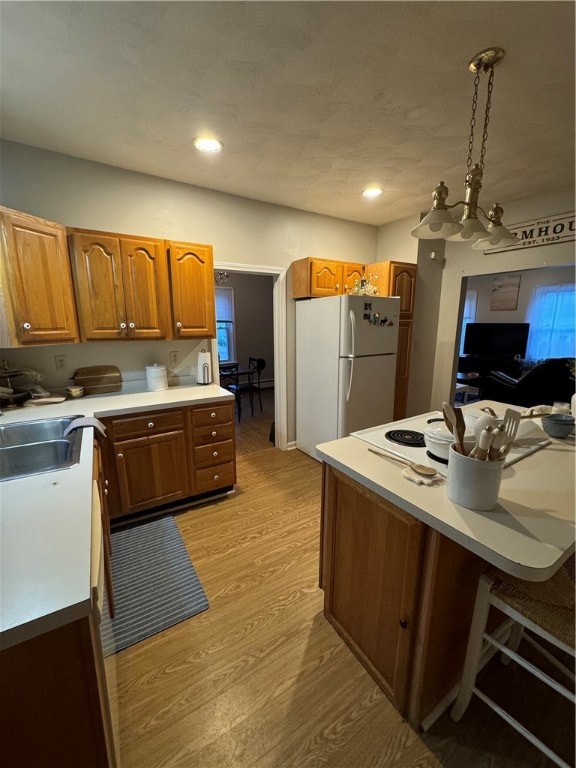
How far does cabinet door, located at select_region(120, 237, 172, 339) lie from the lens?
2.29 m

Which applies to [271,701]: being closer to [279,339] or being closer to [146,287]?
[146,287]

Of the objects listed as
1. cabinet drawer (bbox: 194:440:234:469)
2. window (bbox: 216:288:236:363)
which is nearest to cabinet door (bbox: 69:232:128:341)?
cabinet drawer (bbox: 194:440:234:469)

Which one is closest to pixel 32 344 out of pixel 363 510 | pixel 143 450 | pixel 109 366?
pixel 109 366

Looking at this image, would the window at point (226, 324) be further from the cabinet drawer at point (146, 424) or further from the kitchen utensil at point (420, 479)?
the kitchen utensil at point (420, 479)

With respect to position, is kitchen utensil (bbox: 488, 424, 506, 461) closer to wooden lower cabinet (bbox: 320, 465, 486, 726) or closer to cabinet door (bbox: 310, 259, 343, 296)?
wooden lower cabinet (bbox: 320, 465, 486, 726)

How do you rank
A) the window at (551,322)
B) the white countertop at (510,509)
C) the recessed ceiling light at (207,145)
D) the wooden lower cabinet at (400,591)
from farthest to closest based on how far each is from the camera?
the window at (551,322)
the recessed ceiling light at (207,145)
the wooden lower cabinet at (400,591)
the white countertop at (510,509)

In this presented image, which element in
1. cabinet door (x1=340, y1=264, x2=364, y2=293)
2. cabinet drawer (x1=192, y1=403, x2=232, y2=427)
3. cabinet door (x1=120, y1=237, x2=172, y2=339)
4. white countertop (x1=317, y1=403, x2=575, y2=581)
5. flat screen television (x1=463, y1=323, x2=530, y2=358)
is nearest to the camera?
white countertop (x1=317, y1=403, x2=575, y2=581)

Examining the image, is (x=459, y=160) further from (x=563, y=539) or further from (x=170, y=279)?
Result: (x=563, y=539)

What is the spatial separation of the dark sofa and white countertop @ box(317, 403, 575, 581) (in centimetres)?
375

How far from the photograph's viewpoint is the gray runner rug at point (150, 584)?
1.58m

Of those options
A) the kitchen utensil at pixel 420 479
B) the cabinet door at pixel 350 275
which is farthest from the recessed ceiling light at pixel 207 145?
the kitchen utensil at pixel 420 479

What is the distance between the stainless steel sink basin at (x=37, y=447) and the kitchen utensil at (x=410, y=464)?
4.20 ft

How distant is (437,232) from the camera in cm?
149

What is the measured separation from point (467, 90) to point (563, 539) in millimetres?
2038
